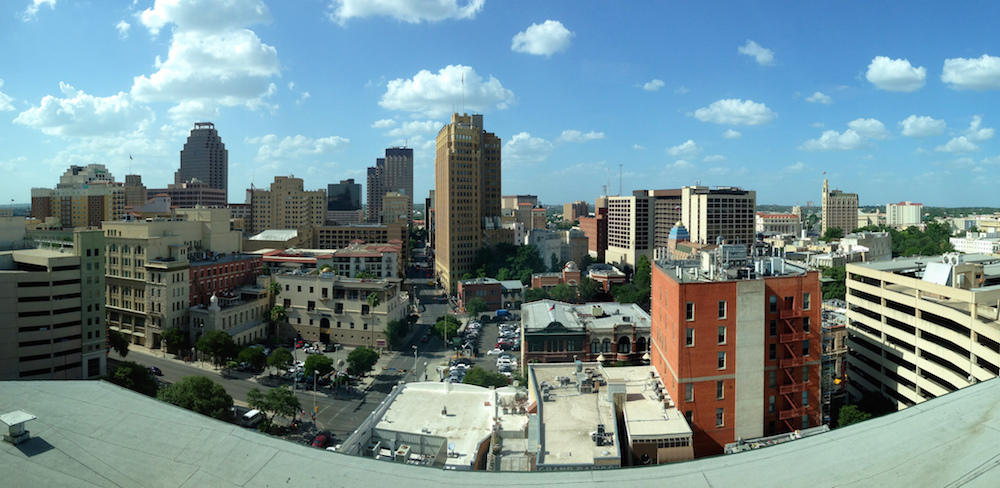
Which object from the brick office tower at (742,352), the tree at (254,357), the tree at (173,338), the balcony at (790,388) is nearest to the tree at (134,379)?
the tree at (254,357)

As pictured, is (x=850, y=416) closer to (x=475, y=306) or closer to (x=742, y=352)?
(x=742, y=352)

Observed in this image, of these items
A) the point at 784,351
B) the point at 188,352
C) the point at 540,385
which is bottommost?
the point at 188,352

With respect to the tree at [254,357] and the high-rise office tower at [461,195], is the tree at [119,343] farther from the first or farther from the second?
the high-rise office tower at [461,195]

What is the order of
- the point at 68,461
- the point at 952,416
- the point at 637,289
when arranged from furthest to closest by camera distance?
the point at 637,289 < the point at 952,416 < the point at 68,461

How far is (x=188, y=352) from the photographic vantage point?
8094cm

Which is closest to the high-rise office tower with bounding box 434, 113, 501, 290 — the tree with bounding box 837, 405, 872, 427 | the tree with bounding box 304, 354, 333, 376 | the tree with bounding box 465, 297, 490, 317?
the tree with bounding box 465, 297, 490, 317

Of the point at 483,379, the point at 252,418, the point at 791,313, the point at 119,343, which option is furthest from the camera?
the point at 119,343

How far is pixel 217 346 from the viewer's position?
73.5m

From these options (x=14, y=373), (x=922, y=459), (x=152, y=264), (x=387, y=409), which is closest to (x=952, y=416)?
(x=922, y=459)

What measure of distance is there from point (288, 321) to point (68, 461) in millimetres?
74127

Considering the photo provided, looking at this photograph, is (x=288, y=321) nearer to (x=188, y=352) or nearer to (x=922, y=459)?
Result: (x=188, y=352)

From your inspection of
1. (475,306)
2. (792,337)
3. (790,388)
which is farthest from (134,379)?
(475,306)

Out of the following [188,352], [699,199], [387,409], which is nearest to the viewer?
[387,409]

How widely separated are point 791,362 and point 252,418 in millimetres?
47289
